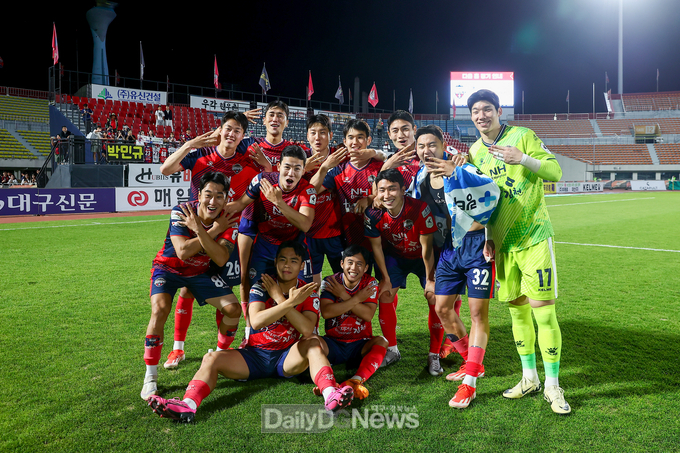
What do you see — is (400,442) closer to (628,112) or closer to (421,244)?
(421,244)

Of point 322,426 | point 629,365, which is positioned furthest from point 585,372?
point 322,426

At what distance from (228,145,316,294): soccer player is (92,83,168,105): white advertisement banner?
3066 centimetres

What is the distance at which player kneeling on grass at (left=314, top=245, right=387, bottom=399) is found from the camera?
3863mm

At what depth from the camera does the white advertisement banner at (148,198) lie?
697 inches

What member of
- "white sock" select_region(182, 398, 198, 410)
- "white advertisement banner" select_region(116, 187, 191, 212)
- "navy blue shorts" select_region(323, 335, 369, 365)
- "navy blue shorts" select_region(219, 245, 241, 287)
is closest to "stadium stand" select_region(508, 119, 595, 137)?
"white advertisement banner" select_region(116, 187, 191, 212)

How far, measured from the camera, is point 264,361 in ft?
11.7

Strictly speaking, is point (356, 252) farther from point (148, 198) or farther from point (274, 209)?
point (148, 198)

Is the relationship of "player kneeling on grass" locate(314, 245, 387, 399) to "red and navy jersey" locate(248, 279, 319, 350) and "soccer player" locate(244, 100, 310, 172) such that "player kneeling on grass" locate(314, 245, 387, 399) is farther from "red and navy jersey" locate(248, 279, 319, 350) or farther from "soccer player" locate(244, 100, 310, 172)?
"soccer player" locate(244, 100, 310, 172)

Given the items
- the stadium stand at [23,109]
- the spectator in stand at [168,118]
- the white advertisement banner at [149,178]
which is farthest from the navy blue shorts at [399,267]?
the stadium stand at [23,109]

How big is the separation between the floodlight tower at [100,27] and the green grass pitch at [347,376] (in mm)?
32517

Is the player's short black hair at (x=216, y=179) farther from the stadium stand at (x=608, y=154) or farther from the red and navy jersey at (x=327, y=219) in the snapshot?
the stadium stand at (x=608, y=154)

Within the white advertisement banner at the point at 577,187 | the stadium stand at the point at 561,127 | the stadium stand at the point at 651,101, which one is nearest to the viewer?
the white advertisement banner at the point at 577,187

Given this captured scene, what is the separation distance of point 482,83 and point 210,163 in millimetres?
49306

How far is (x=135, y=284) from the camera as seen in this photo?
7098 mm
